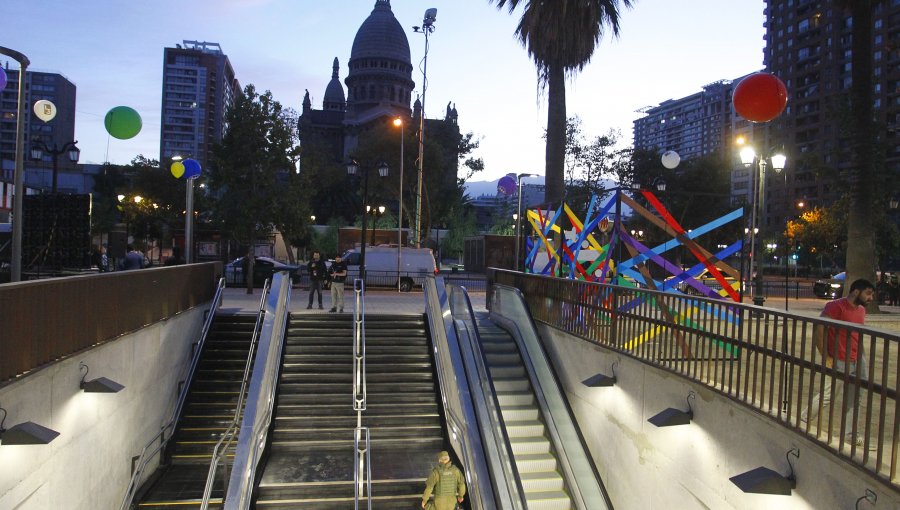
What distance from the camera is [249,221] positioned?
2406cm

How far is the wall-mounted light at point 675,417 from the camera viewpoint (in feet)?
25.6

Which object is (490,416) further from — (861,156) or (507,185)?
(861,156)

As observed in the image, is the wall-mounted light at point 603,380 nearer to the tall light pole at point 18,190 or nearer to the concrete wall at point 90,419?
the concrete wall at point 90,419

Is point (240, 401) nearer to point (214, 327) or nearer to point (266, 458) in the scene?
point (266, 458)

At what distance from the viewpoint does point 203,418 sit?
40.2ft

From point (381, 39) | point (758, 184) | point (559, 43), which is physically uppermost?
point (381, 39)

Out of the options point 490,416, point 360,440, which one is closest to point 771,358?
point 490,416

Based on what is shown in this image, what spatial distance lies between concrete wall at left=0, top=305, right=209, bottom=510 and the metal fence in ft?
0.54

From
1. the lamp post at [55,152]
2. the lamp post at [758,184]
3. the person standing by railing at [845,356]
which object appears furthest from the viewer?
the lamp post at [55,152]

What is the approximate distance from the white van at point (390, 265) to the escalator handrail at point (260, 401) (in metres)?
14.1

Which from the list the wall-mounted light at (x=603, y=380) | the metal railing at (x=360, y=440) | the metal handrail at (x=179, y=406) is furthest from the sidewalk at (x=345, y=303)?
the wall-mounted light at (x=603, y=380)

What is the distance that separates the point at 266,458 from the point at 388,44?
339 feet

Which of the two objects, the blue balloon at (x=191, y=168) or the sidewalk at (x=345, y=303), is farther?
the blue balloon at (x=191, y=168)

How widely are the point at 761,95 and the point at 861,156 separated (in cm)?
1041
